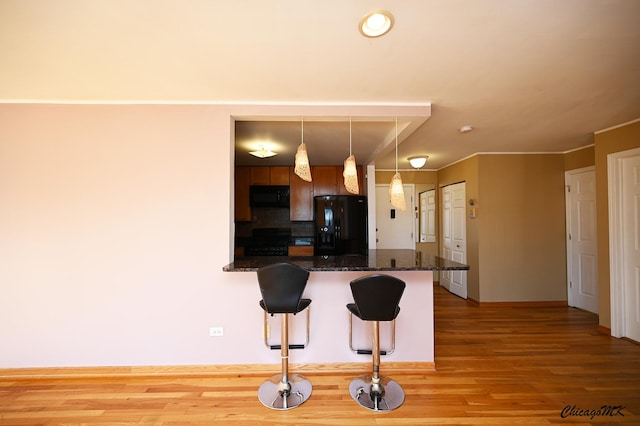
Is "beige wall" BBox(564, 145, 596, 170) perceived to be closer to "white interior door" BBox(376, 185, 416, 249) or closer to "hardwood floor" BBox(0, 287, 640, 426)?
"hardwood floor" BBox(0, 287, 640, 426)

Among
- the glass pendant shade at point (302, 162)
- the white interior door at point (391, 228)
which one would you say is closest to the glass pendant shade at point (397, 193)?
the glass pendant shade at point (302, 162)

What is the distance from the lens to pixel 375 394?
191 centimetres

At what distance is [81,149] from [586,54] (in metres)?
3.76

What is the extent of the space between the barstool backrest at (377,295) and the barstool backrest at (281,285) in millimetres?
379

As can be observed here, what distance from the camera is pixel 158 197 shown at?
2246 millimetres

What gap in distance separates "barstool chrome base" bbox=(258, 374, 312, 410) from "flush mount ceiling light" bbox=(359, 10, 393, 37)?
7.85 ft

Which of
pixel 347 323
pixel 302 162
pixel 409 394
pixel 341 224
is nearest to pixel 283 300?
pixel 347 323

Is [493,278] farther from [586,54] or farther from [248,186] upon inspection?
[248,186]

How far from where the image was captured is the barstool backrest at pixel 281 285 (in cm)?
177

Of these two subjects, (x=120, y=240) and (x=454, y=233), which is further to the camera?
(x=454, y=233)

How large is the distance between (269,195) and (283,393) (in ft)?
10.6

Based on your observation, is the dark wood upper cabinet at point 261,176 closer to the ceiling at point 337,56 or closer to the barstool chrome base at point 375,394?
the ceiling at point 337,56

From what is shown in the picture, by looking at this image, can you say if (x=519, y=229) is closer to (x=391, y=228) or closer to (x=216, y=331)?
(x=391, y=228)

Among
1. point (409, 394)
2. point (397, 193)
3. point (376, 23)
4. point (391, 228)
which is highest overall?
point (376, 23)
